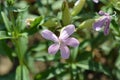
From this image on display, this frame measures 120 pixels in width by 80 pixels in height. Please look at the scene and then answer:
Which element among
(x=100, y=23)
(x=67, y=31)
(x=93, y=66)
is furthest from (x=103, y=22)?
(x=93, y=66)

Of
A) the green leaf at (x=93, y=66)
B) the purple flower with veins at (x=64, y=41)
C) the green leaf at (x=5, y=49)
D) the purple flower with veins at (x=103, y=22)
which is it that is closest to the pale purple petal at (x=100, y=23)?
the purple flower with veins at (x=103, y=22)

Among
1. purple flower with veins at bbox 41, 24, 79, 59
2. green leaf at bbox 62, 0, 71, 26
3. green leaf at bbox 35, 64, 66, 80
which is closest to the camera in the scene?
purple flower with veins at bbox 41, 24, 79, 59

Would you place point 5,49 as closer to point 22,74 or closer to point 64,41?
point 22,74

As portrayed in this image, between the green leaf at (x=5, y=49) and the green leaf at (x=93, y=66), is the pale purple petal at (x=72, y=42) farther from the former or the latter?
the green leaf at (x=5, y=49)

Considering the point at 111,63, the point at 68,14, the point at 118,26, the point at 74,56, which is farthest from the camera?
the point at 111,63

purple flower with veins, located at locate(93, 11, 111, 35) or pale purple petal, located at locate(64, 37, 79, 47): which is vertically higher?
purple flower with veins, located at locate(93, 11, 111, 35)

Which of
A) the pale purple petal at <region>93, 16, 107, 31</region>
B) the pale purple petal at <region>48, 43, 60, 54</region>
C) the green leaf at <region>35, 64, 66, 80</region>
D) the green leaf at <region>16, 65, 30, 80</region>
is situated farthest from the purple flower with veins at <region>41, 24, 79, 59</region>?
the green leaf at <region>35, 64, 66, 80</region>

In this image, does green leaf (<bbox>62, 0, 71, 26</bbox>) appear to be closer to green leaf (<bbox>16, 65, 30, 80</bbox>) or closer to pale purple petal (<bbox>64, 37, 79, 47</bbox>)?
pale purple petal (<bbox>64, 37, 79, 47</bbox>)

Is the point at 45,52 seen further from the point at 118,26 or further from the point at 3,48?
the point at 118,26

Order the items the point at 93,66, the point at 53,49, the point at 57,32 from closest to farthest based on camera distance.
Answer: the point at 53,49 < the point at 93,66 < the point at 57,32

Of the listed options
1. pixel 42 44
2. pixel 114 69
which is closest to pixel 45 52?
pixel 42 44

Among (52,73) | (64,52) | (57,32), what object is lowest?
(52,73)
